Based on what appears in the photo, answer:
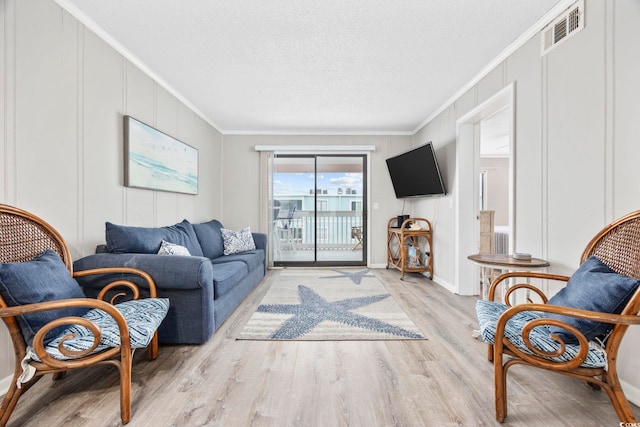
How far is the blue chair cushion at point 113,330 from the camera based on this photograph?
4.46ft

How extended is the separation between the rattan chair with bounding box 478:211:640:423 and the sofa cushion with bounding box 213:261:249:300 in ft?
6.50

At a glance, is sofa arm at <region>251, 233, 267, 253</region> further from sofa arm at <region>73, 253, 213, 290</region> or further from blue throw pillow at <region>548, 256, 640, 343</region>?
blue throw pillow at <region>548, 256, 640, 343</region>

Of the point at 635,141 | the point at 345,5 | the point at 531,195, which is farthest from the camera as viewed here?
the point at 531,195

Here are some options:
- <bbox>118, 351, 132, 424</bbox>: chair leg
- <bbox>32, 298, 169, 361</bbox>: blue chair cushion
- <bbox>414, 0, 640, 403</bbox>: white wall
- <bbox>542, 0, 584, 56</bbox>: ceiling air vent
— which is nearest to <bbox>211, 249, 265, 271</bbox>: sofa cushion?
<bbox>32, 298, 169, 361</bbox>: blue chair cushion

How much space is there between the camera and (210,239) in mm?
3707

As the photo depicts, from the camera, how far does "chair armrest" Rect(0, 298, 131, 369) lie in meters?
1.24

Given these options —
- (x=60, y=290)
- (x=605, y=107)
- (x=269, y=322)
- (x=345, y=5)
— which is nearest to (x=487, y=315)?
(x=605, y=107)

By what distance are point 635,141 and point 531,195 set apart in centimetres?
79

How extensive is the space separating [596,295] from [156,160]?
3.54 m

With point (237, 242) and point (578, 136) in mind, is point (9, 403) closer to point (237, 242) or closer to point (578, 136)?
point (237, 242)

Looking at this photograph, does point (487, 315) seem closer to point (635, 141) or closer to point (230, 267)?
point (635, 141)

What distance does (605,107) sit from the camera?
1704mm

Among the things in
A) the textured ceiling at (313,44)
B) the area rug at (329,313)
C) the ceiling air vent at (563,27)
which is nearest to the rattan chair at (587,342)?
the area rug at (329,313)

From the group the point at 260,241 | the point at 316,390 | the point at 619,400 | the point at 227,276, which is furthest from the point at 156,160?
the point at 619,400
